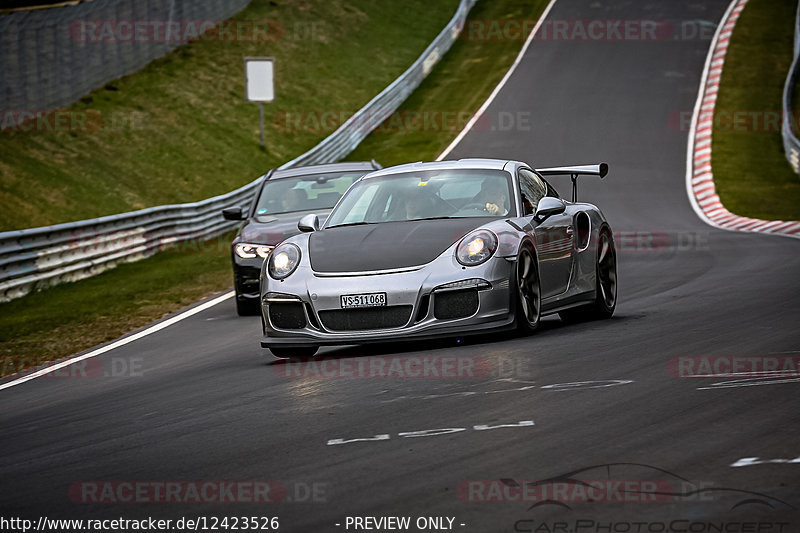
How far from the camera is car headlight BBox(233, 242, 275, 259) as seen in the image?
1356 centimetres

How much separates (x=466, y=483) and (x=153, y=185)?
29.4 metres

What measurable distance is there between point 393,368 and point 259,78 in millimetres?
30960

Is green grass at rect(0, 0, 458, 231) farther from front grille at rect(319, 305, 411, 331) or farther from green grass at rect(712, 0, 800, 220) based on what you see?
front grille at rect(319, 305, 411, 331)

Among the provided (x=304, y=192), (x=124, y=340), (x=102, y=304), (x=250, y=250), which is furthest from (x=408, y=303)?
(x=102, y=304)

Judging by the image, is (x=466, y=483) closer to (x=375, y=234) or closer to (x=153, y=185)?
(x=375, y=234)

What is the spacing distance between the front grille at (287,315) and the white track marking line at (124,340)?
2.23 metres

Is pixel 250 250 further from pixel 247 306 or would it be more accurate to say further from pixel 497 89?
pixel 497 89

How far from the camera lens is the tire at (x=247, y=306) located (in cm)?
1345

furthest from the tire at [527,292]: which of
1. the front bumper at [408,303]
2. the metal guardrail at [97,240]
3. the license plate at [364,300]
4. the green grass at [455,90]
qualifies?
the green grass at [455,90]

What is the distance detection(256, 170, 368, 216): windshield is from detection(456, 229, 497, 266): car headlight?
19.0 ft

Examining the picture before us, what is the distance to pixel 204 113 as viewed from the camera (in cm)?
4156

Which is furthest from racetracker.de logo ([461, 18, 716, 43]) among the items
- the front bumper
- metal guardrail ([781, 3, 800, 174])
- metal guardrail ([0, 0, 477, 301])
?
the front bumper

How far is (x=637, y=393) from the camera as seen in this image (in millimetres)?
6637

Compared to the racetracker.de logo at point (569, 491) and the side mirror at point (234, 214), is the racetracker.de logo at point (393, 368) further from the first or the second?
the side mirror at point (234, 214)
